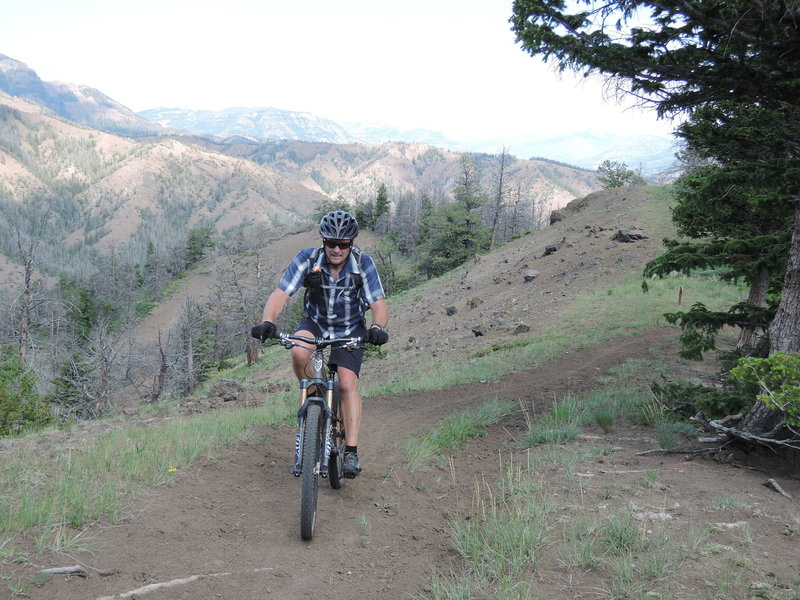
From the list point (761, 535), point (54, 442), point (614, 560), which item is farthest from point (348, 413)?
point (54, 442)

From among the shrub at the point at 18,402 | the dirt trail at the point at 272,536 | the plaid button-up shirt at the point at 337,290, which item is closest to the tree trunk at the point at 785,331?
the dirt trail at the point at 272,536

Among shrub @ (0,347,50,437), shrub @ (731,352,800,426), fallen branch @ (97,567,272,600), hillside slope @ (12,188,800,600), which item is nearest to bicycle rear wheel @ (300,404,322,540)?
hillside slope @ (12,188,800,600)

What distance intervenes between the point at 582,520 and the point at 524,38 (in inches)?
182

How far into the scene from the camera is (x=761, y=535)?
10.2 feet

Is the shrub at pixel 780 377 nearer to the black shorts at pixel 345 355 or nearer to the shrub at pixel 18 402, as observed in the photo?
the black shorts at pixel 345 355

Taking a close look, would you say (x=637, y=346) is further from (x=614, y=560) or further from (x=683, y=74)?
(x=614, y=560)

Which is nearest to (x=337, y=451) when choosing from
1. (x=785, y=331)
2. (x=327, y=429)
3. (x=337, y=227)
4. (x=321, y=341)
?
(x=327, y=429)

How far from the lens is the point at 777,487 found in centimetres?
375

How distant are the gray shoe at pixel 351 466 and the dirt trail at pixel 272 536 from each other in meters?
0.25

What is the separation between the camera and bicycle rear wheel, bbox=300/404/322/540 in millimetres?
3432

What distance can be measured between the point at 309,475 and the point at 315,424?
35cm

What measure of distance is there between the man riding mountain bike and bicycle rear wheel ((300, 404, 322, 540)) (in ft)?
1.80

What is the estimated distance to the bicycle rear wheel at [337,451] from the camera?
4.10 metres

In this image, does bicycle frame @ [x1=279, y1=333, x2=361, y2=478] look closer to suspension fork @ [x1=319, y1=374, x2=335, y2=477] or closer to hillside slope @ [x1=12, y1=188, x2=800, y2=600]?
suspension fork @ [x1=319, y1=374, x2=335, y2=477]
